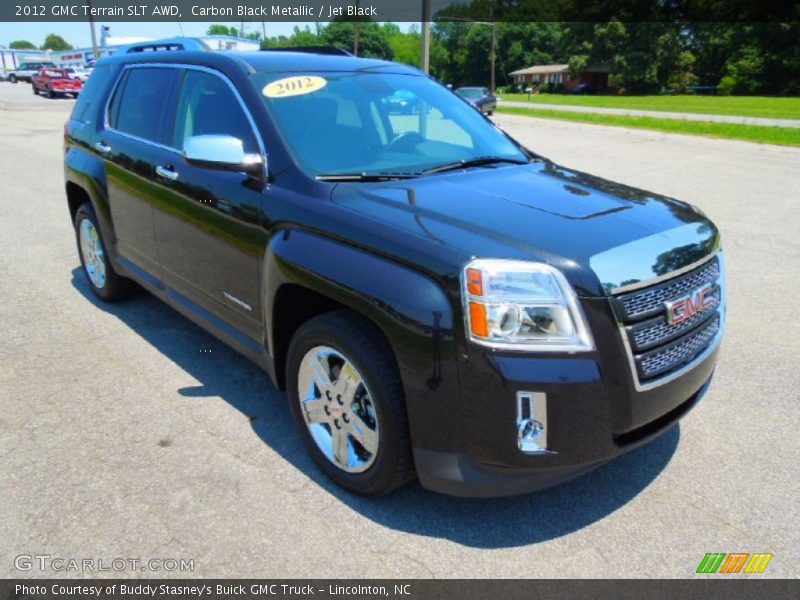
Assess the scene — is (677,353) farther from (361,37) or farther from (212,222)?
(361,37)

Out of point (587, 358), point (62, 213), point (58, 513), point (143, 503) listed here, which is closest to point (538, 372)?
point (587, 358)

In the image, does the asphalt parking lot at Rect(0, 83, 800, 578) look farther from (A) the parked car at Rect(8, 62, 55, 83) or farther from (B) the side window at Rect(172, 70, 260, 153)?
(A) the parked car at Rect(8, 62, 55, 83)

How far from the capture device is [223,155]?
9.90ft

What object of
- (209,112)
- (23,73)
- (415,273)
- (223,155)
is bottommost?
(415,273)

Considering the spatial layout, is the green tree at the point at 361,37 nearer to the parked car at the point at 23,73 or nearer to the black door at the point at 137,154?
the parked car at the point at 23,73

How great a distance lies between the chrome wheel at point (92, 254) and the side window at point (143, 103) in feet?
3.04

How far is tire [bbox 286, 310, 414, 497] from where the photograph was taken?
2.53 m

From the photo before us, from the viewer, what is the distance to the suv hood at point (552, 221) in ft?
7.70

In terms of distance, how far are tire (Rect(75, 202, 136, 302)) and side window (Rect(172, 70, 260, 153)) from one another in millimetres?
1590

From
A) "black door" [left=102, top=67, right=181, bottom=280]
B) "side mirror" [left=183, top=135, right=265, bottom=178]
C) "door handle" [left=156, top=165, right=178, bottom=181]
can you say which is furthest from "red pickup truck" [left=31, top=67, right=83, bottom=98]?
"side mirror" [left=183, top=135, right=265, bottom=178]

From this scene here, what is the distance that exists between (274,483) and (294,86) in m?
2.01

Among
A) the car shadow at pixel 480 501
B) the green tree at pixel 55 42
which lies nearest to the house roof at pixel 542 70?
the car shadow at pixel 480 501

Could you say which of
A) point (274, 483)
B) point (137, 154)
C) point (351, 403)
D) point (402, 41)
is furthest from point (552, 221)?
point (402, 41)

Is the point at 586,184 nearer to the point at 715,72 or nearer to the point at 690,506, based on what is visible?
the point at 690,506
